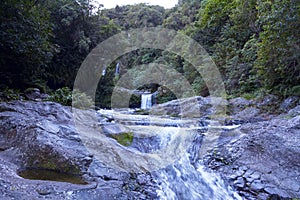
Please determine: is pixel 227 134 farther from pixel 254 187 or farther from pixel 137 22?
pixel 137 22

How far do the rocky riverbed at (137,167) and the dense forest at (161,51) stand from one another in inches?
128

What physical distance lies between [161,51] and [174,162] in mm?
20151

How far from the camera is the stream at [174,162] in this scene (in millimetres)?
4094

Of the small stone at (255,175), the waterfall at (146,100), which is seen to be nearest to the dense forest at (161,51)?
the waterfall at (146,100)

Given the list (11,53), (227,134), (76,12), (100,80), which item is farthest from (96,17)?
(227,134)

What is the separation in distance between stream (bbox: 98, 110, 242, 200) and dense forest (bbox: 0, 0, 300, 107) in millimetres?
4361

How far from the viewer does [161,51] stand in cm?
2388

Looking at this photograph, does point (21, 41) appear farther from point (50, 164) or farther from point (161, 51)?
point (161, 51)

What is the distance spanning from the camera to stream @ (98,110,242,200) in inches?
161

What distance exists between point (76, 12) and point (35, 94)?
6.89 meters

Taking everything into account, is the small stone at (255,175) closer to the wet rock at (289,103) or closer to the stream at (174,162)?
the stream at (174,162)

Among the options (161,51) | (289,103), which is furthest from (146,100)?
(289,103)

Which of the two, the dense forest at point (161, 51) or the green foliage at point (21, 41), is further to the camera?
the dense forest at point (161, 51)

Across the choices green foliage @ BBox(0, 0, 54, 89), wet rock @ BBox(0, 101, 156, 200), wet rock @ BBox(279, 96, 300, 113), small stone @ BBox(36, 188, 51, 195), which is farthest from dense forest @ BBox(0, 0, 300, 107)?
small stone @ BBox(36, 188, 51, 195)
